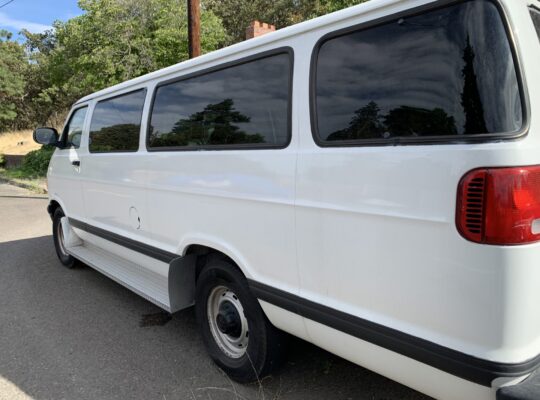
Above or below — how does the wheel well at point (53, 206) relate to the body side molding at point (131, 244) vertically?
above

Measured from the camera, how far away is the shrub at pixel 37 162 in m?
19.7

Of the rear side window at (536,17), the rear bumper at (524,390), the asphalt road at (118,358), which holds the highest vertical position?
the rear side window at (536,17)

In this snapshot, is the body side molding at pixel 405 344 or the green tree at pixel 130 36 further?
the green tree at pixel 130 36

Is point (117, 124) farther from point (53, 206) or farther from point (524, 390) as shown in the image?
point (524, 390)

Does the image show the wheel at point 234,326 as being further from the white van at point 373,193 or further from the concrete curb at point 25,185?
the concrete curb at point 25,185

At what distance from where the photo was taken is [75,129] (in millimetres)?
5227

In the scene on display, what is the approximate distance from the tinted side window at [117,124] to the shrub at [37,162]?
53.6 feet

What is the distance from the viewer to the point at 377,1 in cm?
202

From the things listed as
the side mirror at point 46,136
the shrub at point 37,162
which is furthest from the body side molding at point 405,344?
the shrub at point 37,162

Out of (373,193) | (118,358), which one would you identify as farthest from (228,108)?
(118,358)

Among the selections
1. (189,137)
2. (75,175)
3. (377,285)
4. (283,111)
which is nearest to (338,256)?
(377,285)

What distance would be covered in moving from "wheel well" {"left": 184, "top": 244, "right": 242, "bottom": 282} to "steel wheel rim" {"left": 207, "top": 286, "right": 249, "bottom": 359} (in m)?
0.23

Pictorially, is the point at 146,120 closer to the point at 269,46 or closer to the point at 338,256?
the point at 269,46

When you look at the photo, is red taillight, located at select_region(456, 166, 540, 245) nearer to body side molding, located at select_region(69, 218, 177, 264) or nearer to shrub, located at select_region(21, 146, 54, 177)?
body side molding, located at select_region(69, 218, 177, 264)
